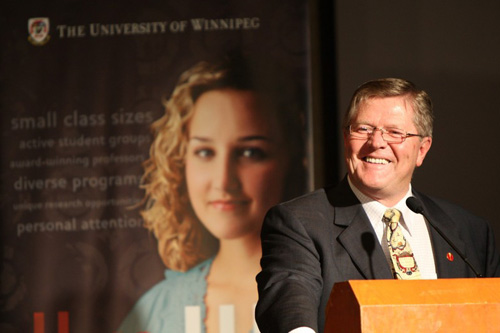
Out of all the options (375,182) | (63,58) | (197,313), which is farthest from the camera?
(63,58)

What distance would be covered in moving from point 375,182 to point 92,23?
2.40 m

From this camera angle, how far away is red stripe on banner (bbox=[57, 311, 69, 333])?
3924mm

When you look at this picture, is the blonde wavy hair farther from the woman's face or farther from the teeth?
the teeth

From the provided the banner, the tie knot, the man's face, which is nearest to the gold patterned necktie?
the tie knot

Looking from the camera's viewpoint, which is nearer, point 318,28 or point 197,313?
point 197,313

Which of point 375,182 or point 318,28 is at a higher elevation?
point 318,28

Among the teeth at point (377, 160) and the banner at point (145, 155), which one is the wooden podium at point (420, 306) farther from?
the banner at point (145, 155)

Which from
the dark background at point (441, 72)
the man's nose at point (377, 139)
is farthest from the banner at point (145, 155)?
the man's nose at point (377, 139)

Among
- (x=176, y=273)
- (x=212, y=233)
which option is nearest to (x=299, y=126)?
(x=212, y=233)

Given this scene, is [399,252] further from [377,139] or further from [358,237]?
[377,139]

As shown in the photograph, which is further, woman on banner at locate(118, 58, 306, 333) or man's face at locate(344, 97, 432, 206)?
woman on banner at locate(118, 58, 306, 333)

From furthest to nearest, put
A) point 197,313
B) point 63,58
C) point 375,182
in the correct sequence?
point 63,58 → point 197,313 → point 375,182

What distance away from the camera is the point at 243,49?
4.04 m

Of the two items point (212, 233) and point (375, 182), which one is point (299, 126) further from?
point (375, 182)
